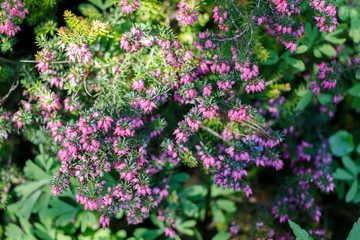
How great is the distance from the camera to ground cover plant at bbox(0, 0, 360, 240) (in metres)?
1.56

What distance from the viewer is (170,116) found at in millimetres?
2066

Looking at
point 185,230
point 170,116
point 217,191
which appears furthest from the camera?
point 217,191

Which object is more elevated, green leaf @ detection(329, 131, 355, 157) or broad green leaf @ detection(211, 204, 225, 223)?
green leaf @ detection(329, 131, 355, 157)

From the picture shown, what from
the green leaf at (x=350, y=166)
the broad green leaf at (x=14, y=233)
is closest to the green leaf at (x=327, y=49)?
the green leaf at (x=350, y=166)

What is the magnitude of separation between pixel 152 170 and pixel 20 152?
132 cm

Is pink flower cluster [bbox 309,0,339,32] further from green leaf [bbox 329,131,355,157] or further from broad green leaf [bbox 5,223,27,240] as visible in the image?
broad green leaf [bbox 5,223,27,240]

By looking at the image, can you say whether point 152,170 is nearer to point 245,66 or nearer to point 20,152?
point 245,66

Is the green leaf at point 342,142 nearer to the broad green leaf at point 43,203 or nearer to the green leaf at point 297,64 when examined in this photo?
the green leaf at point 297,64

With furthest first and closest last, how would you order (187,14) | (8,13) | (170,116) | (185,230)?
(185,230) → (170,116) → (8,13) → (187,14)

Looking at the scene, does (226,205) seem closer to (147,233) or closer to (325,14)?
(147,233)

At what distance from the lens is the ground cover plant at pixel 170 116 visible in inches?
61.5

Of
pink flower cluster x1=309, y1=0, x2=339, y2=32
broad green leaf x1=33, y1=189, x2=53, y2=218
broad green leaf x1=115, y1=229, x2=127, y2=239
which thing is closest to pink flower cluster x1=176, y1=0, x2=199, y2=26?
pink flower cluster x1=309, y1=0, x2=339, y2=32

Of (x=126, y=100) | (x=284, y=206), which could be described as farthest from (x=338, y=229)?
(x=126, y=100)

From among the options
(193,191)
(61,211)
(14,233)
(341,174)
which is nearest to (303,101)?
(341,174)
